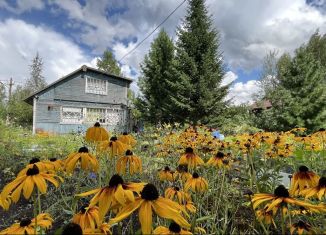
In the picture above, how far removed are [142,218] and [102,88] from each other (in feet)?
71.6

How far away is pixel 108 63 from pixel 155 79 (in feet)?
69.7

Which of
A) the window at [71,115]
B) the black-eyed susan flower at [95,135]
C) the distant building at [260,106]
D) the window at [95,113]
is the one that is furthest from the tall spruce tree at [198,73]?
the black-eyed susan flower at [95,135]

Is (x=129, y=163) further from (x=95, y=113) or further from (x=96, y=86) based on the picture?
(x=96, y=86)

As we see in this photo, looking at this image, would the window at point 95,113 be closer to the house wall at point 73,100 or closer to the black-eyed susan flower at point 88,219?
the house wall at point 73,100

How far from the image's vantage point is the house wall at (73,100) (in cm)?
1991

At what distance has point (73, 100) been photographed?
68.8 feet

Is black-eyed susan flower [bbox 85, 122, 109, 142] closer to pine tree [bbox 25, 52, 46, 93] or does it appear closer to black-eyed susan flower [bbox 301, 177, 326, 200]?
black-eyed susan flower [bbox 301, 177, 326, 200]

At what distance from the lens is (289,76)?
1741 cm

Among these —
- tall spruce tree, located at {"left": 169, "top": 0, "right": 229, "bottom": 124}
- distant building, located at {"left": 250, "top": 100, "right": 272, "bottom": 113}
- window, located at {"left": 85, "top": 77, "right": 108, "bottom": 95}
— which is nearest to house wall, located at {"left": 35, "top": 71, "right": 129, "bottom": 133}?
window, located at {"left": 85, "top": 77, "right": 108, "bottom": 95}

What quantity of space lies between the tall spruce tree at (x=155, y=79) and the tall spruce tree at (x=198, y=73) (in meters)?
2.59

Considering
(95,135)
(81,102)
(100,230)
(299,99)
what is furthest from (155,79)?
(100,230)

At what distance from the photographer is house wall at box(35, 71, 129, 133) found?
19.9 meters

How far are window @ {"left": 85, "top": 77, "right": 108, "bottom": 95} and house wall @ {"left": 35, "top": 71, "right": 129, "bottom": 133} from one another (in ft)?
0.73

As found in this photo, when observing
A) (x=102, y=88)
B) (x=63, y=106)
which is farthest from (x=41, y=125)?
(x=102, y=88)
